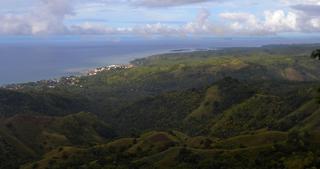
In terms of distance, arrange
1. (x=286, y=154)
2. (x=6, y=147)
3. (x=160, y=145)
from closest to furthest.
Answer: (x=286, y=154), (x=160, y=145), (x=6, y=147)

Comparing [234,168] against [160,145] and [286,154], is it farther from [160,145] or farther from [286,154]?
[160,145]

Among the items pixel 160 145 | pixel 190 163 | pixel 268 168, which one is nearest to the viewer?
pixel 268 168

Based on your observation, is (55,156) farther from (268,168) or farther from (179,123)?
(179,123)

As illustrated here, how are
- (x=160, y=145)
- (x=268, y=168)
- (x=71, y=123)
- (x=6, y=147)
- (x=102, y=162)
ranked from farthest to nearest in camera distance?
(x=71, y=123) < (x=6, y=147) < (x=160, y=145) < (x=102, y=162) < (x=268, y=168)

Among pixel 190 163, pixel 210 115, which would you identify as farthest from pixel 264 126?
pixel 190 163

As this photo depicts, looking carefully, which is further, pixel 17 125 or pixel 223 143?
pixel 17 125

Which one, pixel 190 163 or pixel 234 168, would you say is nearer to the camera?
pixel 234 168

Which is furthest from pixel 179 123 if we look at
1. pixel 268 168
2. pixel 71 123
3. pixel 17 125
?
pixel 268 168

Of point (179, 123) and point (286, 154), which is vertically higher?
point (286, 154)

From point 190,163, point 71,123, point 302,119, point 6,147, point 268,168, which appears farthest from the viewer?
point 71,123
